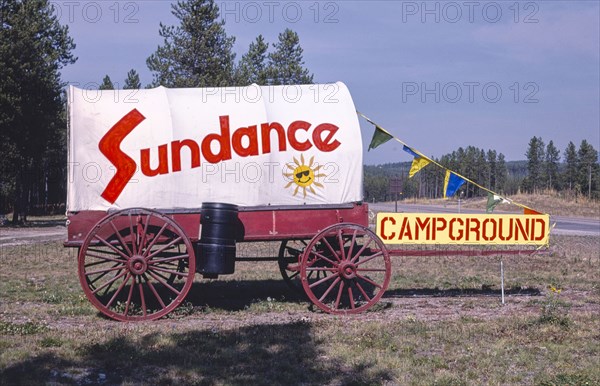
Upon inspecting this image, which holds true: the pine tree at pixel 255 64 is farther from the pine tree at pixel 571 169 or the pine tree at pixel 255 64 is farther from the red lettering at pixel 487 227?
the pine tree at pixel 571 169

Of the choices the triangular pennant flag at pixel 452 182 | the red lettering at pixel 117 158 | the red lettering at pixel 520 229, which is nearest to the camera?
the red lettering at pixel 117 158

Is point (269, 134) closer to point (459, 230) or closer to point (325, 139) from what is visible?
point (325, 139)

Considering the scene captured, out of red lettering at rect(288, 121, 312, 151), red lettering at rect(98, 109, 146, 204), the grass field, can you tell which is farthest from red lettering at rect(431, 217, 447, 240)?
red lettering at rect(98, 109, 146, 204)

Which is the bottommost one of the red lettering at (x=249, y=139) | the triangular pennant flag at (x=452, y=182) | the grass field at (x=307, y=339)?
the grass field at (x=307, y=339)

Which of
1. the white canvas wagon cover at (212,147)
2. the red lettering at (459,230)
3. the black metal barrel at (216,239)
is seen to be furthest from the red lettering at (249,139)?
the red lettering at (459,230)

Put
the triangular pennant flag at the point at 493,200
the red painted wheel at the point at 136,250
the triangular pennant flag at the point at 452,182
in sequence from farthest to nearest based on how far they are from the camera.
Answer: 1. the triangular pennant flag at the point at 493,200
2. the triangular pennant flag at the point at 452,182
3. the red painted wheel at the point at 136,250

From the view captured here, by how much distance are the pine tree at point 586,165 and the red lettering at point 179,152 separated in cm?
9815

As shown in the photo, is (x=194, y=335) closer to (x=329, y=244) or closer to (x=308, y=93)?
(x=329, y=244)

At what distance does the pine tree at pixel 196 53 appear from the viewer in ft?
115

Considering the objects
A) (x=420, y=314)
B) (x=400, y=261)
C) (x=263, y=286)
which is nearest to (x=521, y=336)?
(x=420, y=314)

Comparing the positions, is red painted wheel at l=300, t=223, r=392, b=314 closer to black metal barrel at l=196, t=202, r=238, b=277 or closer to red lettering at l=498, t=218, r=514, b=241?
black metal barrel at l=196, t=202, r=238, b=277

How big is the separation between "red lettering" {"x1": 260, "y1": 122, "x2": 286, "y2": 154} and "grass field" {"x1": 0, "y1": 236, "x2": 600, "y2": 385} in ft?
8.23

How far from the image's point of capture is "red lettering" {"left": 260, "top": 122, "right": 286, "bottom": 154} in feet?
33.2

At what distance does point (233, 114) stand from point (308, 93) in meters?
1.29
